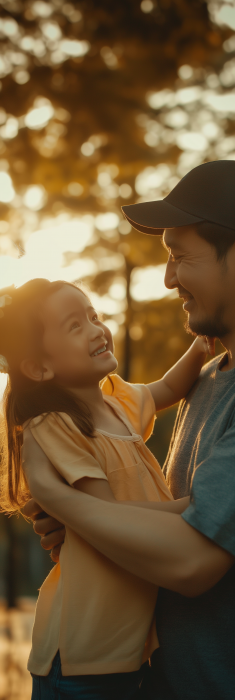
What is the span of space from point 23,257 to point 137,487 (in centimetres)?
130

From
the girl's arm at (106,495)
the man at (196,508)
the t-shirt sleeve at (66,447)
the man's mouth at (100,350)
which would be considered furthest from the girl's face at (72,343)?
the girl's arm at (106,495)

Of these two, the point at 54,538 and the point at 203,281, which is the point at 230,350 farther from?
the point at 54,538

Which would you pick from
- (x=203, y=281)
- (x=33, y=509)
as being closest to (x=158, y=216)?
(x=203, y=281)

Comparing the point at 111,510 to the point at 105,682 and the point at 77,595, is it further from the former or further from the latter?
the point at 105,682

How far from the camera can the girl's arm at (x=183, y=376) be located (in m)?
2.39

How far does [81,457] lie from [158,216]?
0.94 m

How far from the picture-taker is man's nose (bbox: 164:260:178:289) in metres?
2.05

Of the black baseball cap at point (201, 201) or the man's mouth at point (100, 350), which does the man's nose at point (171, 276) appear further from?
the man's mouth at point (100, 350)

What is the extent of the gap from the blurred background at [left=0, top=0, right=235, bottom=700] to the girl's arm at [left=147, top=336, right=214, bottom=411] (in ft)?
2.39

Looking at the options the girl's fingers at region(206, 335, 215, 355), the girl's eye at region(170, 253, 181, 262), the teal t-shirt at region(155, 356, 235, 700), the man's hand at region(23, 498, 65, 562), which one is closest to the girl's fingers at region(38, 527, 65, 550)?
the man's hand at region(23, 498, 65, 562)

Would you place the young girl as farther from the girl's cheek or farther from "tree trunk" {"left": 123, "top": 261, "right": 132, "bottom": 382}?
"tree trunk" {"left": 123, "top": 261, "right": 132, "bottom": 382}

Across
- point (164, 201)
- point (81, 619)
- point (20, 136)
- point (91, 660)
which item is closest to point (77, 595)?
point (81, 619)

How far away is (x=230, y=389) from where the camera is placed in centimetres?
185

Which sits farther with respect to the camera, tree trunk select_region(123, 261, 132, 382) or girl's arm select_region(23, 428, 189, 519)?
tree trunk select_region(123, 261, 132, 382)
